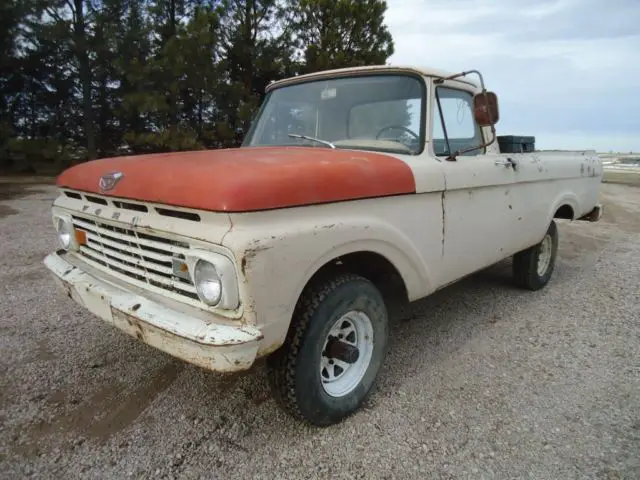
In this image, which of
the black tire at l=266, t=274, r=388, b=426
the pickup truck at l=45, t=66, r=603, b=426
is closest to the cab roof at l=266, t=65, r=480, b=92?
the pickup truck at l=45, t=66, r=603, b=426

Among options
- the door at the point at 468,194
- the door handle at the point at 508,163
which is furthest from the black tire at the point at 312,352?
the door handle at the point at 508,163

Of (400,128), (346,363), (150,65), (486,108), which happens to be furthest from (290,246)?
(150,65)

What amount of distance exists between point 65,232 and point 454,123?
108 inches

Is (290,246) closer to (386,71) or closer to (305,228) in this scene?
(305,228)

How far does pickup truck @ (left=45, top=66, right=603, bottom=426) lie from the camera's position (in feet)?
6.05

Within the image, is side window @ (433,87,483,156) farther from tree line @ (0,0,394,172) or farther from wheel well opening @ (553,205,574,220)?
tree line @ (0,0,394,172)

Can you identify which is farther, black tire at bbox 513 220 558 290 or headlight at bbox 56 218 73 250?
black tire at bbox 513 220 558 290

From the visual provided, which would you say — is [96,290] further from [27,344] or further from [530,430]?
[530,430]

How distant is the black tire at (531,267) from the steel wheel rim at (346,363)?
2492mm

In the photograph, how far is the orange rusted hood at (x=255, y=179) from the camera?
71.9 inches

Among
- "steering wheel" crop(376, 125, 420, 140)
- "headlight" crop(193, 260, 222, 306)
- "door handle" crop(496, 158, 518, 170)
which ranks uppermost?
"steering wheel" crop(376, 125, 420, 140)

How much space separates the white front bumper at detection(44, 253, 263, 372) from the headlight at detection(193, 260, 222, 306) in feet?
0.33

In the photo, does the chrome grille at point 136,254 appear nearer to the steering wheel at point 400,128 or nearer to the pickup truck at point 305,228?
the pickup truck at point 305,228

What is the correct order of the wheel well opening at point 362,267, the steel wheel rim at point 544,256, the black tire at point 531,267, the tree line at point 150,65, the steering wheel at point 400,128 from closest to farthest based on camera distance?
the wheel well opening at point 362,267 < the steering wheel at point 400,128 < the black tire at point 531,267 < the steel wheel rim at point 544,256 < the tree line at point 150,65
